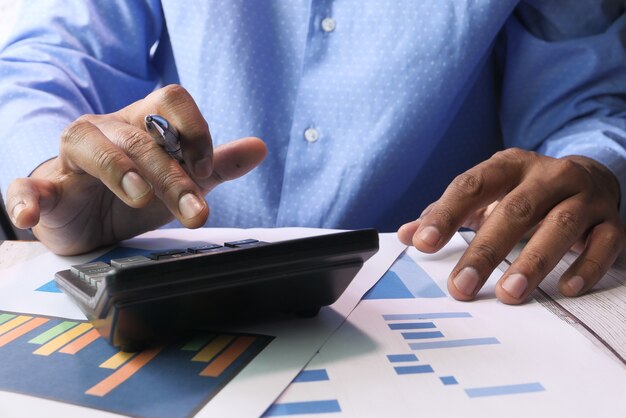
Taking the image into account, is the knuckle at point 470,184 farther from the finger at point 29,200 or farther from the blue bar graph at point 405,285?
the finger at point 29,200

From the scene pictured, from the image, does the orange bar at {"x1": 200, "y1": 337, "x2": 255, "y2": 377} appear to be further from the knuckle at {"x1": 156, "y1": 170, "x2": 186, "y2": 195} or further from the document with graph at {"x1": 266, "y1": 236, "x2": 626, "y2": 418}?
the knuckle at {"x1": 156, "y1": 170, "x2": 186, "y2": 195}

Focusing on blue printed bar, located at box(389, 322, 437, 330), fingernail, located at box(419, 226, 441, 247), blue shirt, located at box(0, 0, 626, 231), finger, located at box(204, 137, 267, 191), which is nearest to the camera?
blue printed bar, located at box(389, 322, 437, 330)

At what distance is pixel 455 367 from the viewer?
1.04 ft

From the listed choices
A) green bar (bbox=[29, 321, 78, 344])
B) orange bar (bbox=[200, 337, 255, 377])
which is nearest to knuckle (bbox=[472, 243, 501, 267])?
orange bar (bbox=[200, 337, 255, 377])

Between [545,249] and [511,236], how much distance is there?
3 centimetres

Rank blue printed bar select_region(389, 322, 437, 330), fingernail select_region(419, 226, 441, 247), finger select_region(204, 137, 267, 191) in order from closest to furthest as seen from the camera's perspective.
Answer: blue printed bar select_region(389, 322, 437, 330), fingernail select_region(419, 226, 441, 247), finger select_region(204, 137, 267, 191)

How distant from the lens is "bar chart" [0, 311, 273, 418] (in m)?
0.28

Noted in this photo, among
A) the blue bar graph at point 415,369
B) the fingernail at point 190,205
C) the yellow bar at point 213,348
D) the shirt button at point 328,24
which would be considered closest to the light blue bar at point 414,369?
the blue bar graph at point 415,369

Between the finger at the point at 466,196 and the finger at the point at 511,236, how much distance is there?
2cm

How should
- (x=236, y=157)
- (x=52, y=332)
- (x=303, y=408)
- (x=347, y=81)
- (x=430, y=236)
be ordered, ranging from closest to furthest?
(x=303, y=408) → (x=52, y=332) → (x=430, y=236) → (x=236, y=157) → (x=347, y=81)

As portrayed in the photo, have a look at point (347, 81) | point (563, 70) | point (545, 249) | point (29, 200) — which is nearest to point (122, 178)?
point (29, 200)

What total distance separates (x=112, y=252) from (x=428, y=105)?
493 mm

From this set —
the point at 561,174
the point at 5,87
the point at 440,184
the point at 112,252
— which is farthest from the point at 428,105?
the point at 5,87

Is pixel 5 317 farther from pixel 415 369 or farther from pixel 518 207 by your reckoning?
pixel 518 207
